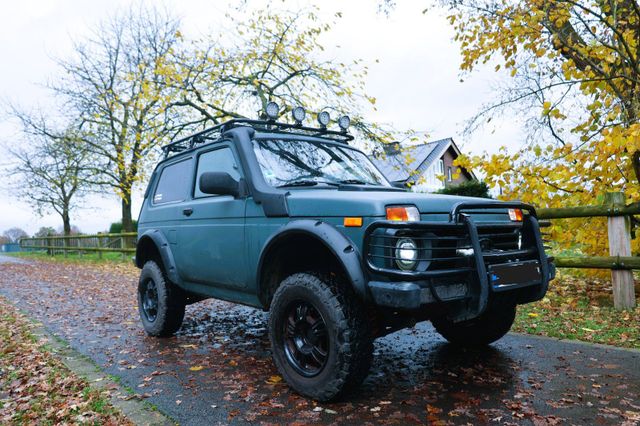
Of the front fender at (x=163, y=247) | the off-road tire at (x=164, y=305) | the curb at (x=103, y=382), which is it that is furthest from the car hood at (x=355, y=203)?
the off-road tire at (x=164, y=305)

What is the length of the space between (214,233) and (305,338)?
4.72ft

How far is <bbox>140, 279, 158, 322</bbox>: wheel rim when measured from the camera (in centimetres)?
554

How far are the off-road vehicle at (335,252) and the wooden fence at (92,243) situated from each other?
12.8 metres

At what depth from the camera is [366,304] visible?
3146 mm

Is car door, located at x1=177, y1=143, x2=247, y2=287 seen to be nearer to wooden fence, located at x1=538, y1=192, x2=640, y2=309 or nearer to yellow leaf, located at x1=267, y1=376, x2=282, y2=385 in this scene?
yellow leaf, located at x1=267, y1=376, x2=282, y2=385

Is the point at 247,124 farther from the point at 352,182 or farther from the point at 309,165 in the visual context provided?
the point at 352,182

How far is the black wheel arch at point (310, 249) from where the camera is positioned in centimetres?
298

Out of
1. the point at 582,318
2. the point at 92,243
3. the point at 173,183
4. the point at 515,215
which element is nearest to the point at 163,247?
the point at 173,183

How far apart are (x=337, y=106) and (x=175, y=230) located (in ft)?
31.0

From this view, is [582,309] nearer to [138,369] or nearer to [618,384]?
[618,384]

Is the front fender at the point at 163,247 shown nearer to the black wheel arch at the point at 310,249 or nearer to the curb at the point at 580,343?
the black wheel arch at the point at 310,249

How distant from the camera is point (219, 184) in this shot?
3.83 m

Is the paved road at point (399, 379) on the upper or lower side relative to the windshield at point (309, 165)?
lower

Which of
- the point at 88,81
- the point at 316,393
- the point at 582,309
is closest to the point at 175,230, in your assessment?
the point at 316,393
